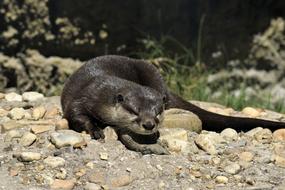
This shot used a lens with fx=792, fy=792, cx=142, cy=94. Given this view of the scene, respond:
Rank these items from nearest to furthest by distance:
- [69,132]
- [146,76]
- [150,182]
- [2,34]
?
[150,182] < [69,132] < [146,76] < [2,34]

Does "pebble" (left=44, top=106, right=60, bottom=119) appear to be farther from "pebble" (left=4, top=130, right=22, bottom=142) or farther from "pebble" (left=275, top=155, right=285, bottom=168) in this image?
"pebble" (left=275, top=155, right=285, bottom=168)

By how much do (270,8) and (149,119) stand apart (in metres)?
2.04

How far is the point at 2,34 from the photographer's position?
4.96 metres

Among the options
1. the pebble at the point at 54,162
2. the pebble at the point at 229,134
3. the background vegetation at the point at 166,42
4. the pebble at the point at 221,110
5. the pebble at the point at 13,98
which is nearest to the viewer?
the pebble at the point at 54,162

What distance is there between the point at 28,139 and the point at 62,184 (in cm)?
38

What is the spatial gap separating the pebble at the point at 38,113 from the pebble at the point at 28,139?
34 cm

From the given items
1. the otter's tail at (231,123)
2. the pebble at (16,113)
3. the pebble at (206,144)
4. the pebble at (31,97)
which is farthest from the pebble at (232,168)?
the pebble at (31,97)

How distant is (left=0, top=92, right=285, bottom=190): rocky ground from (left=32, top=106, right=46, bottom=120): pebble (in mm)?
25

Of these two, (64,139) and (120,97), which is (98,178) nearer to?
(64,139)

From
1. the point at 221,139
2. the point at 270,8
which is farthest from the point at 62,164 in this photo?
the point at 270,8

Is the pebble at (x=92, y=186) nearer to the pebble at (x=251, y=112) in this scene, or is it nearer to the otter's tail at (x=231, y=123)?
the otter's tail at (x=231, y=123)

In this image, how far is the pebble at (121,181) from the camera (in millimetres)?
3275

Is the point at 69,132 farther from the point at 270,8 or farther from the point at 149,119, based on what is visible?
the point at 270,8

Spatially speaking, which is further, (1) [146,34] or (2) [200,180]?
(1) [146,34]
